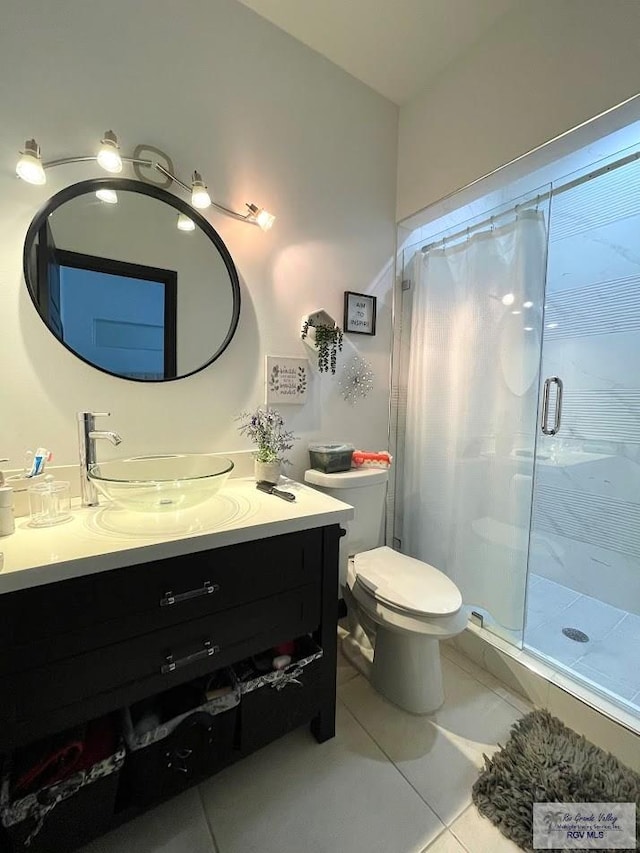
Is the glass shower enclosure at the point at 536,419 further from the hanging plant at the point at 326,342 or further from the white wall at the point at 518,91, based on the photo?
the hanging plant at the point at 326,342

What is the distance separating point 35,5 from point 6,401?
45.8 inches

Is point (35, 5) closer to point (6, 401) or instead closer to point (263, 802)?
point (6, 401)

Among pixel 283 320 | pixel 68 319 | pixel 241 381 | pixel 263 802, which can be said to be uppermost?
pixel 283 320

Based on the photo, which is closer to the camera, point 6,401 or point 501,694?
point 6,401

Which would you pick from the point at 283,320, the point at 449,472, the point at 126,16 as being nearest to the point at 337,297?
the point at 283,320

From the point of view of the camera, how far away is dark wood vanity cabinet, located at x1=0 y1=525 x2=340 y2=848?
76cm

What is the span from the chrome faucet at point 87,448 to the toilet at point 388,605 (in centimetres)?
77

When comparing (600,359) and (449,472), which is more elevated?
(600,359)

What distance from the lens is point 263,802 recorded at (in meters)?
1.05

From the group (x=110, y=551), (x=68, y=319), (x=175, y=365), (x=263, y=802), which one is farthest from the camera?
(x=175, y=365)

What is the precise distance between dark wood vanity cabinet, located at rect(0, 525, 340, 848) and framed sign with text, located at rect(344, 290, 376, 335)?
103cm

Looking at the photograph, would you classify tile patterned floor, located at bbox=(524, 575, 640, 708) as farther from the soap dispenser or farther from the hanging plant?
the soap dispenser

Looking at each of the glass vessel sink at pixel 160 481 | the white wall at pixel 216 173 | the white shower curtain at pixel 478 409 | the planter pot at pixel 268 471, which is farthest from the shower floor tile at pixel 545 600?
the glass vessel sink at pixel 160 481

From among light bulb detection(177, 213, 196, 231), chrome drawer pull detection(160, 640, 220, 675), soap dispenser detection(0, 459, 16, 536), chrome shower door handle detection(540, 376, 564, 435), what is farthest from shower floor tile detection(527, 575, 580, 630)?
light bulb detection(177, 213, 196, 231)
